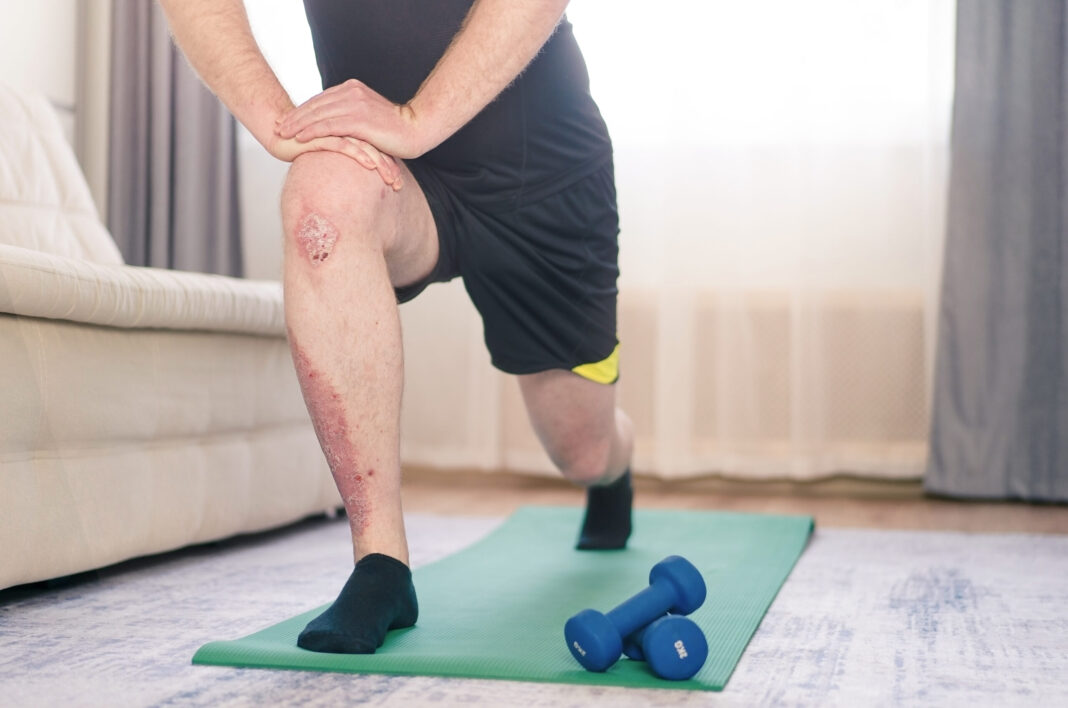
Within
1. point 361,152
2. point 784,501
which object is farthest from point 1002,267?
point 361,152

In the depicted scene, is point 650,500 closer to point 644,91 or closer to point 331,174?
point 644,91

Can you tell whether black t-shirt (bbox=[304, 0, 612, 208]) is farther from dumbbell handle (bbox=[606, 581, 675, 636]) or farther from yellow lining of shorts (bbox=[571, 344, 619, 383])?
dumbbell handle (bbox=[606, 581, 675, 636])

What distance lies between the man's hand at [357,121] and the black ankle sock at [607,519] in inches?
33.1

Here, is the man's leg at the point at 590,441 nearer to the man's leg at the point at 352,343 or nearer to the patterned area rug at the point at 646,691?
the patterned area rug at the point at 646,691

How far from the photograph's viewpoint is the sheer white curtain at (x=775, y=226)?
115 inches

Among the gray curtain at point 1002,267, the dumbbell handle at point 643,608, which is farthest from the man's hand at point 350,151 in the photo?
the gray curtain at point 1002,267

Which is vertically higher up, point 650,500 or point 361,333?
point 361,333

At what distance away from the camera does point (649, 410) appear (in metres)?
3.06

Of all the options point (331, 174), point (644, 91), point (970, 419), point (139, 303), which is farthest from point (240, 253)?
point (331, 174)

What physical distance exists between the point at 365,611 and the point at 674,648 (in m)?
0.30

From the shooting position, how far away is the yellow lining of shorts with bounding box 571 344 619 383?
60.8 inches

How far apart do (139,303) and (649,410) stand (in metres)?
1.72

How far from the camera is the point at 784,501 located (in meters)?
2.81

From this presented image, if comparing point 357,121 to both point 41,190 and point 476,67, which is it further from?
point 41,190
